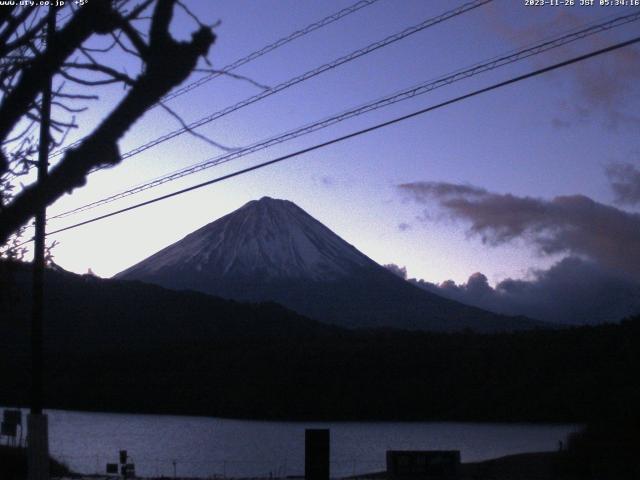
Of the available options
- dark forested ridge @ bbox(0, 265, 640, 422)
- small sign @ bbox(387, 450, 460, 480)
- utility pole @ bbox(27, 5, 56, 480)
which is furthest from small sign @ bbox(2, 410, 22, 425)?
dark forested ridge @ bbox(0, 265, 640, 422)

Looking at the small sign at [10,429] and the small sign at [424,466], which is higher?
the small sign at [10,429]

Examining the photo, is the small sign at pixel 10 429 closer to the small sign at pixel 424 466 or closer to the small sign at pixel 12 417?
the small sign at pixel 12 417

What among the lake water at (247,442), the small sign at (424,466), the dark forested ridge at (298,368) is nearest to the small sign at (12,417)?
the lake water at (247,442)

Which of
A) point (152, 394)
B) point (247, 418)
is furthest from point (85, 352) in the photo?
point (247, 418)

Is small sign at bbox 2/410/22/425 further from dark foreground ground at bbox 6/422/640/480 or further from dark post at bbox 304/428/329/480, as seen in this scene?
dark post at bbox 304/428/329/480

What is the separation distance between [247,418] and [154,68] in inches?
3231

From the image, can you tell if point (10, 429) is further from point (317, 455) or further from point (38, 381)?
point (317, 455)

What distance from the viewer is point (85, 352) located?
9331cm

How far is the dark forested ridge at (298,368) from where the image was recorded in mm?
79938

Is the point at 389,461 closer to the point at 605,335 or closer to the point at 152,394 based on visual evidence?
the point at 605,335

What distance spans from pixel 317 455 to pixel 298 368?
75.3 meters

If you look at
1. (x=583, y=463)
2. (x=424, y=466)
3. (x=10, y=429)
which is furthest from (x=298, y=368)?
Answer: (x=424, y=466)

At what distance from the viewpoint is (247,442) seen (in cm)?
5875

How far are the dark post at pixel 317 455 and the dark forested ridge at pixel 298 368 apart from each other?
56.4 metres
